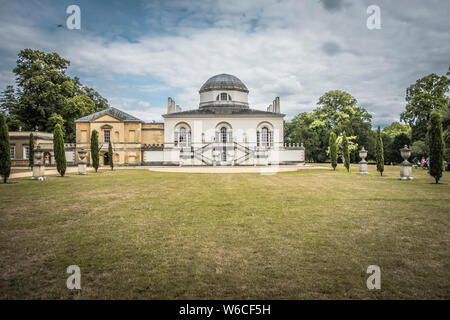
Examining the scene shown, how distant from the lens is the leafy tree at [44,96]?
123 ft

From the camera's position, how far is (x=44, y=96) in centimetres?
3719

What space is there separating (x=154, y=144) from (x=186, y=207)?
3439 centimetres

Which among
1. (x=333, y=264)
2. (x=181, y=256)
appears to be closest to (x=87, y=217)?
(x=181, y=256)

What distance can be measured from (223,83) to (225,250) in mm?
41397

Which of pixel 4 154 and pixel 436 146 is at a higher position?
pixel 436 146

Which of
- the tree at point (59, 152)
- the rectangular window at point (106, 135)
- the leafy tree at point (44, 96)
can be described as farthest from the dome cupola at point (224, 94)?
the tree at point (59, 152)

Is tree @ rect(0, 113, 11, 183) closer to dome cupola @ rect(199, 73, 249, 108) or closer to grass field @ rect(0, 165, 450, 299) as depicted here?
→ grass field @ rect(0, 165, 450, 299)

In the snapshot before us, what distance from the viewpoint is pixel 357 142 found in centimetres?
4219

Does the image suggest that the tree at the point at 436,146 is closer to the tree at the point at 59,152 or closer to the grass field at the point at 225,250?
the grass field at the point at 225,250

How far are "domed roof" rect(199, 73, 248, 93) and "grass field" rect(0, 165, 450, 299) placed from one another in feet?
123

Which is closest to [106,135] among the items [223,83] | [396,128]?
[223,83]

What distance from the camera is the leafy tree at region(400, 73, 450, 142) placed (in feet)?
106

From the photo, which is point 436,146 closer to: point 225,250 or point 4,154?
point 225,250

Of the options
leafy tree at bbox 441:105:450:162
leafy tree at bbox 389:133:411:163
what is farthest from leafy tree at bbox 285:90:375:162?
leafy tree at bbox 441:105:450:162
